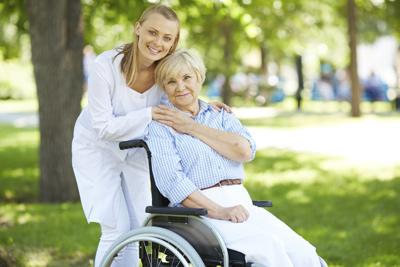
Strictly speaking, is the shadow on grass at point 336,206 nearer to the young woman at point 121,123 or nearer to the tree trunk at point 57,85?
the young woman at point 121,123

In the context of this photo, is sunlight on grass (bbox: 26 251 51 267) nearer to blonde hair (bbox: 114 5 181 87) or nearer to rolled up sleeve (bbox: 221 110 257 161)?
blonde hair (bbox: 114 5 181 87)

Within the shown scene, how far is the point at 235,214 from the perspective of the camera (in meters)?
2.81

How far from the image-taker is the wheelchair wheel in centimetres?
267

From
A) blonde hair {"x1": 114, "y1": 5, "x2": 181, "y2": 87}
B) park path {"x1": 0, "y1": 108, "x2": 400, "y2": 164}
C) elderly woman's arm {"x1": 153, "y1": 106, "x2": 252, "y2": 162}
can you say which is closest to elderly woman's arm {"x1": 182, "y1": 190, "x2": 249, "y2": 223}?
elderly woman's arm {"x1": 153, "y1": 106, "x2": 252, "y2": 162}

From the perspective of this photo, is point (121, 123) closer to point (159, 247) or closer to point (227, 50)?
point (159, 247)

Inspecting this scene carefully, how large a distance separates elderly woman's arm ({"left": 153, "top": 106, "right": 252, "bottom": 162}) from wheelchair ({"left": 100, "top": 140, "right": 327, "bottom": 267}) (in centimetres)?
20

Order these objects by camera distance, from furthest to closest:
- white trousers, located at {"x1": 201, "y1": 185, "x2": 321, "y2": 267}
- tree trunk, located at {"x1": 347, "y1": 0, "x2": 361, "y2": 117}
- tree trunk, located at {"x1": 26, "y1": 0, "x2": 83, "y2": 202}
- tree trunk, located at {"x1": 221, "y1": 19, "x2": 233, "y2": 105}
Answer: tree trunk, located at {"x1": 347, "y1": 0, "x2": 361, "y2": 117} → tree trunk, located at {"x1": 221, "y1": 19, "x2": 233, "y2": 105} → tree trunk, located at {"x1": 26, "y1": 0, "x2": 83, "y2": 202} → white trousers, located at {"x1": 201, "y1": 185, "x2": 321, "y2": 267}

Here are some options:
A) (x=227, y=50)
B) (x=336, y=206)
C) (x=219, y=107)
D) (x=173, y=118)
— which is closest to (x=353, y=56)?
(x=227, y=50)

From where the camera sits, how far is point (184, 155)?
2.99 m

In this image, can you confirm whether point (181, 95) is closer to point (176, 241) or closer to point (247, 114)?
point (176, 241)

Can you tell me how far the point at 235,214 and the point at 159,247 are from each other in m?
0.44

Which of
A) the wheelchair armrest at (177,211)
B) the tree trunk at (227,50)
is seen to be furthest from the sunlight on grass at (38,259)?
the tree trunk at (227,50)

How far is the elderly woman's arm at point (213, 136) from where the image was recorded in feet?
9.87

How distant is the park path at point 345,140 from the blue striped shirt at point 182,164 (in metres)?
7.15
